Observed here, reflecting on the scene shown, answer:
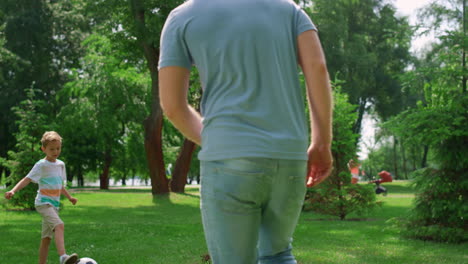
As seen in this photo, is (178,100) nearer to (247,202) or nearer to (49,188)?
(247,202)

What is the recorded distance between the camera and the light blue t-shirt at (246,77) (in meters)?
2.22

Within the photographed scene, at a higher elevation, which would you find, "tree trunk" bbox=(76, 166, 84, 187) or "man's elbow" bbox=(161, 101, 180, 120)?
"man's elbow" bbox=(161, 101, 180, 120)

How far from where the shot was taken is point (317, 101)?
2361 mm

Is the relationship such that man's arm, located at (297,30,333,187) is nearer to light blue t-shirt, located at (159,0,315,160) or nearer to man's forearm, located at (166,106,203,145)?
light blue t-shirt, located at (159,0,315,160)

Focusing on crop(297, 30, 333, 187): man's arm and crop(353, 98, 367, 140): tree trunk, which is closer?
crop(297, 30, 333, 187): man's arm

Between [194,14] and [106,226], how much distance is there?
1161 cm

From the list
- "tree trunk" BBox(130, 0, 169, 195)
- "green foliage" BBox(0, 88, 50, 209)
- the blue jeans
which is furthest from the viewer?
"tree trunk" BBox(130, 0, 169, 195)

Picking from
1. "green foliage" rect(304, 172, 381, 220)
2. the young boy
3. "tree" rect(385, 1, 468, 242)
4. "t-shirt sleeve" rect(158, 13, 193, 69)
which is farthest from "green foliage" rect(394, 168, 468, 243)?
"t-shirt sleeve" rect(158, 13, 193, 69)

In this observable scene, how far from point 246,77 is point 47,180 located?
225 inches

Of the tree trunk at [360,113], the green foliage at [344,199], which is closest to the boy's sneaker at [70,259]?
the green foliage at [344,199]

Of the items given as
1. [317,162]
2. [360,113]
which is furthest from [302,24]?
[360,113]

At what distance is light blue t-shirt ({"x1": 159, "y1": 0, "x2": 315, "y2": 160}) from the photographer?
2.22m

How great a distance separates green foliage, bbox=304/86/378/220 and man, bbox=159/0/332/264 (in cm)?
1327

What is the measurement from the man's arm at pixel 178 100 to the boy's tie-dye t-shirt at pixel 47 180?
17.6 ft
